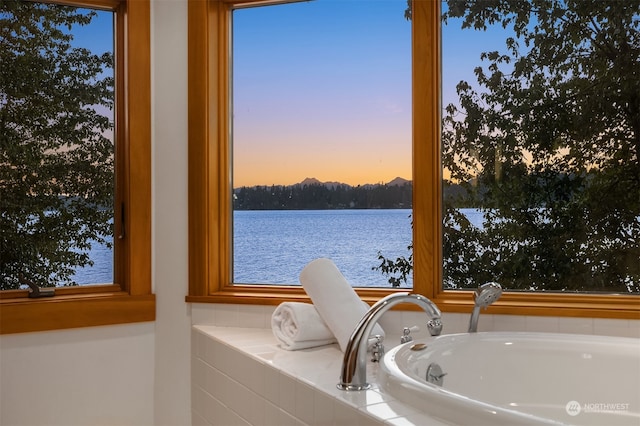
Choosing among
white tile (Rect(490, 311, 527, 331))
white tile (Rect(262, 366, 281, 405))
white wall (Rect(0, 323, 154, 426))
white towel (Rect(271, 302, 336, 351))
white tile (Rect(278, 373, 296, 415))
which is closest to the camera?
white tile (Rect(278, 373, 296, 415))

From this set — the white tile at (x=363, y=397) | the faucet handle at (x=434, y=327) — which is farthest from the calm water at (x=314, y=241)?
the white tile at (x=363, y=397)

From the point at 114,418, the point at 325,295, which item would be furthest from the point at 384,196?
the point at 114,418

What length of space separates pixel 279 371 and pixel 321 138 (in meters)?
1.23

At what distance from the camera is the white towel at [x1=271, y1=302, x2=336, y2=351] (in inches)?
91.0

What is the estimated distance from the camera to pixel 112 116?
2863 millimetres

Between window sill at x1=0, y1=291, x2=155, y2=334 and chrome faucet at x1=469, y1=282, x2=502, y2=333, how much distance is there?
142 cm

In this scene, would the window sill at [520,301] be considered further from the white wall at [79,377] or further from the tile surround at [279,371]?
the white wall at [79,377]

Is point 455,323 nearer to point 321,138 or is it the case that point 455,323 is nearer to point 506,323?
point 506,323

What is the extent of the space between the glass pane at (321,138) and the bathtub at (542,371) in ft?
1.92

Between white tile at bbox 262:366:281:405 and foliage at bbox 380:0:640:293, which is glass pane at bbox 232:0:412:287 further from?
white tile at bbox 262:366:281:405

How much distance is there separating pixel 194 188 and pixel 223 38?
72 centimetres

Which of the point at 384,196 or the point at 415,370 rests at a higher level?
the point at 384,196

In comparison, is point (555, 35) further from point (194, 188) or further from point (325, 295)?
point (194, 188)

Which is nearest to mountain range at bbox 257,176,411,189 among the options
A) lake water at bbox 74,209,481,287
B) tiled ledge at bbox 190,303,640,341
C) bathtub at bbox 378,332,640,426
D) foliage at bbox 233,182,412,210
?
foliage at bbox 233,182,412,210
